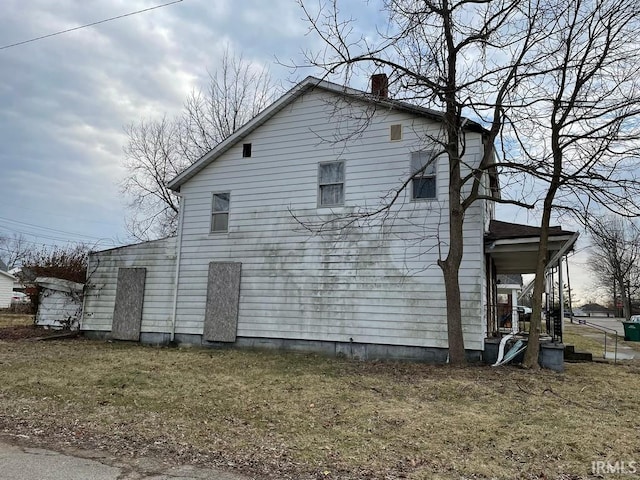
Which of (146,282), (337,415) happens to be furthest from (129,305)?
(337,415)

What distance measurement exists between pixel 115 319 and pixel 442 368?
31.4ft

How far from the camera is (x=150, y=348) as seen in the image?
1226 cm

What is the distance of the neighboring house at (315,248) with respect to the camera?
10312 millimetres

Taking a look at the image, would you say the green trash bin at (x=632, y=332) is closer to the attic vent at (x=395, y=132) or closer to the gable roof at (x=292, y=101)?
the gable roof at (x=292, y=101)

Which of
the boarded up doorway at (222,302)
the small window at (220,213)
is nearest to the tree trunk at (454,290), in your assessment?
the boarded up doorway at (222,302)

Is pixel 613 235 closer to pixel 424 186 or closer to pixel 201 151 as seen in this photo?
pixel 424 186

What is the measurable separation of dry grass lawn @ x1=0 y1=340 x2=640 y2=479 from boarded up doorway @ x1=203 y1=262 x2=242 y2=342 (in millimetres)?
2375

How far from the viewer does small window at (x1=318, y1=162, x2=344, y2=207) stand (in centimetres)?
1144

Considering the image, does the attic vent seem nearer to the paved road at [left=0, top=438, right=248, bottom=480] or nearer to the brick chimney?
the brick chimney

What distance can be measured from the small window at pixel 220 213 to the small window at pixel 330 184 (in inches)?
112

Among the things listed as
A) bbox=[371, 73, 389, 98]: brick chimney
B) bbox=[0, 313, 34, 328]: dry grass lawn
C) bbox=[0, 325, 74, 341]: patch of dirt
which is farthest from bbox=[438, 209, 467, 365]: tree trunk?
bbox=[0, 313, 34, 328]: dry grass lawn

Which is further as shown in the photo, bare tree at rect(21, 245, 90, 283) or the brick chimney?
bare tree at rect(21, 245, 90, 283)

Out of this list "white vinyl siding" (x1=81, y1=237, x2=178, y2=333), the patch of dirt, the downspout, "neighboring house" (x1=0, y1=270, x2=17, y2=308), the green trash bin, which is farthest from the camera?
"neighboring house" (x1=0, y1=270, x2=17, y2=308)

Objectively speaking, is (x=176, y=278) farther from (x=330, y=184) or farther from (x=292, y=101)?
(x=292, y=101)
